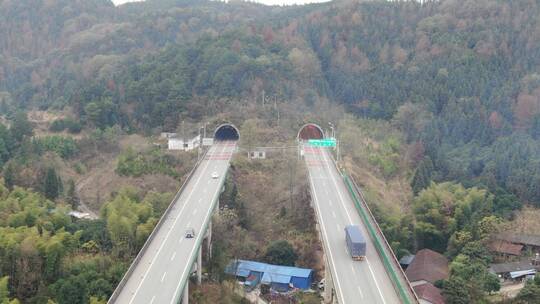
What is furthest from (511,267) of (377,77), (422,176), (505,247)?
(377,77)

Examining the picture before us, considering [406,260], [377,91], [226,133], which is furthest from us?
[377,91]

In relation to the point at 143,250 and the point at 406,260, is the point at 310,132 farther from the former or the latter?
the point at 143,250

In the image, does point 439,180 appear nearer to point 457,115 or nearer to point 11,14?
point 457,115

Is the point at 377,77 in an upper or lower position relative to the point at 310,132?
upper

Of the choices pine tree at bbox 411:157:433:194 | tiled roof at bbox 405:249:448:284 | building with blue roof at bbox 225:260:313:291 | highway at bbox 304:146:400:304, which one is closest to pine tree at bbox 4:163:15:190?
building with blue roof at bbox 225:260:313:291

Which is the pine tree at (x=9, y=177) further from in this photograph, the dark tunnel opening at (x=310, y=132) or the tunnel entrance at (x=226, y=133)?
the dark tunnel opening at (x=310, y=132)

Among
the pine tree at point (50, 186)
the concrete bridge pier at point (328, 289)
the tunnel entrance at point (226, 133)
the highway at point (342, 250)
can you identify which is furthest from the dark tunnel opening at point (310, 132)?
the concrete bridge pier at point (328, 289)
